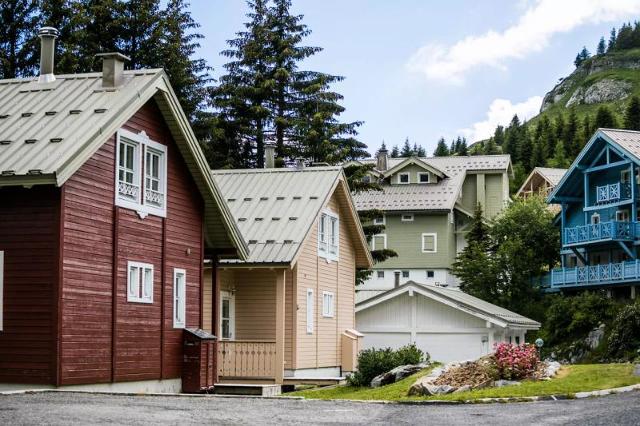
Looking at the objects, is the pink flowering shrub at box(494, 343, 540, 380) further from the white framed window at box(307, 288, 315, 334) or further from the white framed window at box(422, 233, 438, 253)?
the white framed window at box(422, 233, 438, 253)

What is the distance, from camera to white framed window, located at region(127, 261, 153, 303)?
24859mm

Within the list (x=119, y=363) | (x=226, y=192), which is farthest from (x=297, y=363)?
(x=119, y=363)

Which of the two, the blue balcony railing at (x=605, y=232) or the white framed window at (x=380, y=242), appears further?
the white framed window at (x=380, y=242)

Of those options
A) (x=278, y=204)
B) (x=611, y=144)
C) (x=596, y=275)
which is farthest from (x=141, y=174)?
(x=596, y=275)

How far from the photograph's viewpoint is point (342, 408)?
1984 centimetres

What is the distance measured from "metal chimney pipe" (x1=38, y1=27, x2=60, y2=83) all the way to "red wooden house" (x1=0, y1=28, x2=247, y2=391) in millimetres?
33

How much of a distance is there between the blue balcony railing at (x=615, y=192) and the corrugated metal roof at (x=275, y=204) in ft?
87.1

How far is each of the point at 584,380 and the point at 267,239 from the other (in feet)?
42.7

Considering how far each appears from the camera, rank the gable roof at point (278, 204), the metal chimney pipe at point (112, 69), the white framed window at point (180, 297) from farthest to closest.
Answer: the gable roof at point (278, 204)
the white framed window at point (180, 297)
the metal chimney pipe at point (112, 69)

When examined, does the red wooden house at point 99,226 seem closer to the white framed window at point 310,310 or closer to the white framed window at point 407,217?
the white framed window at point 310,310

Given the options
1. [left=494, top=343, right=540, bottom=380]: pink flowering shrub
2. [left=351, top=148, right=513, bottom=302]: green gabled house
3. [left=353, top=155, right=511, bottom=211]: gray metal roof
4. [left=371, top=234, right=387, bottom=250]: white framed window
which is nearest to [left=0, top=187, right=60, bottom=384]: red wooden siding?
[left=494, top=343, right=540, bottom=380]: pink flowering shrub

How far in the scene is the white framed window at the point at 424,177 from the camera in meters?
81.7

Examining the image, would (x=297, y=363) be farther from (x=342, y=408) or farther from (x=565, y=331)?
(x=565, y=331)

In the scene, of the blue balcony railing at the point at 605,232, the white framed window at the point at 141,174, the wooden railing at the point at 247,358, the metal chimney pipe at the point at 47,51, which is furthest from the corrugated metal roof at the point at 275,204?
the blue balcony railing at the point at 605,232
